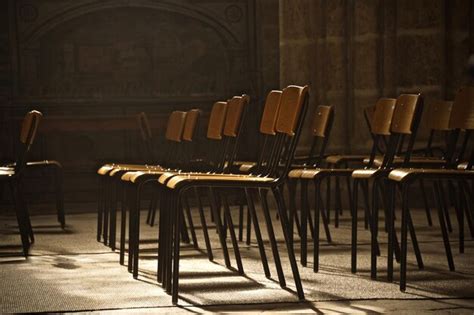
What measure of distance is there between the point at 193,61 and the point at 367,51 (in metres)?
3.86

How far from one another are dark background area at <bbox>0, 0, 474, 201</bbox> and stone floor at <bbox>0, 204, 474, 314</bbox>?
302 cm

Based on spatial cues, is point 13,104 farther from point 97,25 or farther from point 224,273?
point 224,273

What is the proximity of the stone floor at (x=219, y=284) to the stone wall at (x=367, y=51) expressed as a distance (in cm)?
292

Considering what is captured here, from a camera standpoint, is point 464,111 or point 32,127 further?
point 32,127

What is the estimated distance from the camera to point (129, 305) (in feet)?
14.2

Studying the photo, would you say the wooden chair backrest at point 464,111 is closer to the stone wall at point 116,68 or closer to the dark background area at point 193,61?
the dark background area at point 193,61

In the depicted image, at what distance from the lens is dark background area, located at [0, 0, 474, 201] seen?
9625 mm

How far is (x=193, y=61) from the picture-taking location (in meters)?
13.1

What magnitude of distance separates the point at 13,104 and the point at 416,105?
722 centimetres

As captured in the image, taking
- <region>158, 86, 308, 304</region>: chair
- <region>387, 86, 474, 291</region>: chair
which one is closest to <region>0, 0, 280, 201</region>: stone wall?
<region>387, 86, 474, 291</region>: chair

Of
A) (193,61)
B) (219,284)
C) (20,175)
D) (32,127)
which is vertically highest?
(193,61)

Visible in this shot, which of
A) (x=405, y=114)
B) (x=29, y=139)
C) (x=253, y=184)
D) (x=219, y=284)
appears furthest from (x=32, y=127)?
(x=405, y=114)

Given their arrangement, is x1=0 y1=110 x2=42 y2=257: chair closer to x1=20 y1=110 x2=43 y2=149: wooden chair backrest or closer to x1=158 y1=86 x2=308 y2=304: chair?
x1=20 y1=110 x2=43 y2=149: wooden chair backrest

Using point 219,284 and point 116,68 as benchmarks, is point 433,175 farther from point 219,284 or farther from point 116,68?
point 116,68
